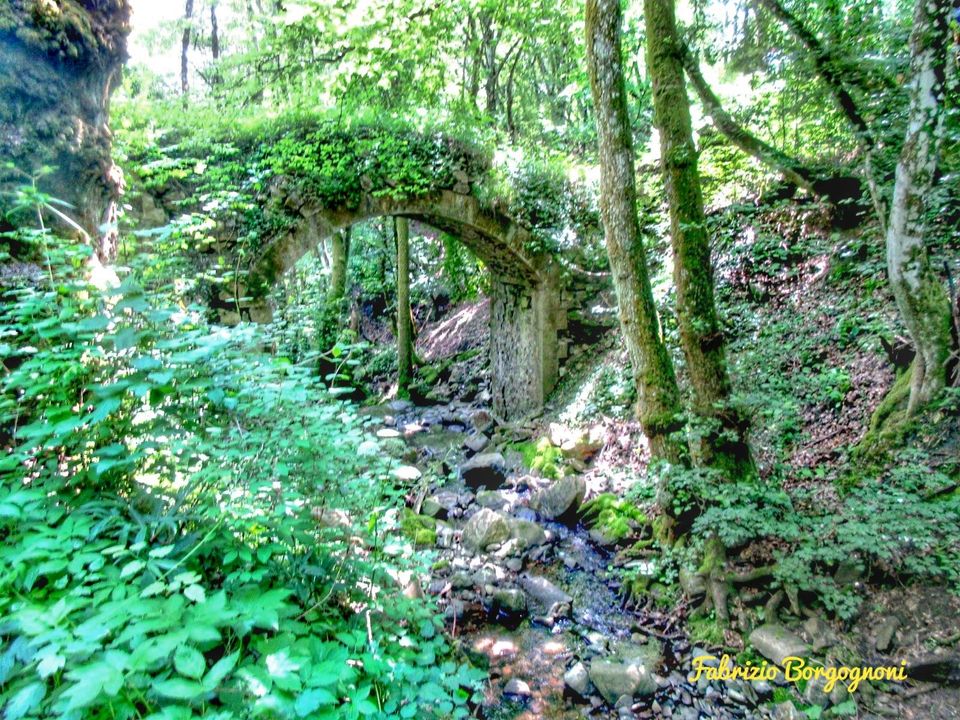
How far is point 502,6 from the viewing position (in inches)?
264

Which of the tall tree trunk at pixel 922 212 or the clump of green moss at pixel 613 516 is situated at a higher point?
the tall tree trunk at pixel 922 212

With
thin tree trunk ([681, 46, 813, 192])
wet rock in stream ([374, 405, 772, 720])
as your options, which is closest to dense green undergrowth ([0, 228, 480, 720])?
wet rock in stream ([374, 405, 772, 720])

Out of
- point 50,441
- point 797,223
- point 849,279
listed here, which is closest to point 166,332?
point 50,441

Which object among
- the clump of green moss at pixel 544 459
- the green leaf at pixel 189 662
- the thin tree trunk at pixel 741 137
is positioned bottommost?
the clump of green moss at pixel 544 459

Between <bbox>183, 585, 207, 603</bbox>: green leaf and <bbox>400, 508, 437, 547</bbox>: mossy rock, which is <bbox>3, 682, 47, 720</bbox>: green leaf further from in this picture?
<bbox>400, 508, 437, 547</bbox>: mossy rock

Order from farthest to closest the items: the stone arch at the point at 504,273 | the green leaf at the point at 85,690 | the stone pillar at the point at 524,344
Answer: the stone pillar at the point at 524,344 < the stone arch at the point at 504,273 < the green leaf at the point at 85,690

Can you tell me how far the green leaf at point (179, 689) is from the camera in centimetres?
114

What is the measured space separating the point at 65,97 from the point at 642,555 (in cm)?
456

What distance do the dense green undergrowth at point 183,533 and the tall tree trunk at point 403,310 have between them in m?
8.04

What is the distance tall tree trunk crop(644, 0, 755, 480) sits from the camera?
147 inches

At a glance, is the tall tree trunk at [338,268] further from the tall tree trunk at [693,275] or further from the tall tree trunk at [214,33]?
the tall tree trunk at [693,275]

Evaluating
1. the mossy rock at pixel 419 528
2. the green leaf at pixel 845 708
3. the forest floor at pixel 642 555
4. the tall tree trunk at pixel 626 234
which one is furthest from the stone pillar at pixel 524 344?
the green leaf at pixel 845 708

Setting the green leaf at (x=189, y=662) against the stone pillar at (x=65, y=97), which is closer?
the green leaf at (x=189, y=662)

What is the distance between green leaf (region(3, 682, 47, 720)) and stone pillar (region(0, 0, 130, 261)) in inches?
65.7
